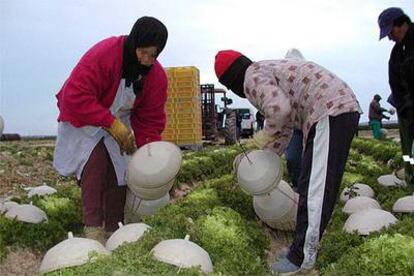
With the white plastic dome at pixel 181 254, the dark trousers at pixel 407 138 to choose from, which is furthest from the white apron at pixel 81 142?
the dark trousers at pixel 407 138

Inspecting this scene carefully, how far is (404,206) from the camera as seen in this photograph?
4363 millimetres

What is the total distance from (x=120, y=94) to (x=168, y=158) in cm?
63

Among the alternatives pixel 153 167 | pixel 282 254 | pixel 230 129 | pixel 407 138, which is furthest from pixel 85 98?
pixel 230 129

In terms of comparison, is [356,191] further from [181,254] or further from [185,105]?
[185,105]

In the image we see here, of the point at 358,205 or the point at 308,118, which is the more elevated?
the point at 308,118

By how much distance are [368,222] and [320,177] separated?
1.80 feet

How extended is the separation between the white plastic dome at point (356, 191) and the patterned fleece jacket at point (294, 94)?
1.97 metres

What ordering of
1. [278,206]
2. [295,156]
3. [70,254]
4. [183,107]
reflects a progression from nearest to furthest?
[70,254] → [278,206] → [295,156] → [183,107]

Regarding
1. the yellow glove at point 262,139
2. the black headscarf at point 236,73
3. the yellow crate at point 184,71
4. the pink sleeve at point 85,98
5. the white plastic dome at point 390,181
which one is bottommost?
the yellow crate at point 184,71

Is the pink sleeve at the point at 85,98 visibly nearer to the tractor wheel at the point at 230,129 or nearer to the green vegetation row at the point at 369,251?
the green vegetation row at the point at 369,251

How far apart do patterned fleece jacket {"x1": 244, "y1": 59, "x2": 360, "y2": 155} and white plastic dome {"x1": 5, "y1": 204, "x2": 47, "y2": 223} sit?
6.36 feet

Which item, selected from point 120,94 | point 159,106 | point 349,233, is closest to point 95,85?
point 120,94

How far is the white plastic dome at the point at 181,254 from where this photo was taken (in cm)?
283

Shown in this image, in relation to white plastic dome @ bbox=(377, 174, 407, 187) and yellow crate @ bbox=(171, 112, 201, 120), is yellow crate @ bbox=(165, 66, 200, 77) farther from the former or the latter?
white plastic dome @ bbox=(377, 174, 407, 187)
